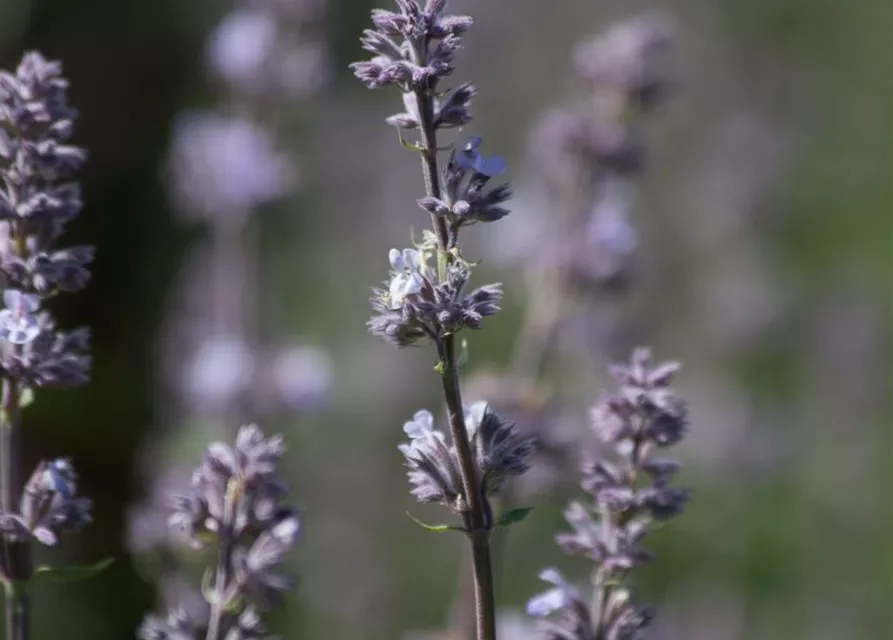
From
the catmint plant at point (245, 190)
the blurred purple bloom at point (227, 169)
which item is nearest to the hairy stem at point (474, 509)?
the catmint plant at point (245, 190)

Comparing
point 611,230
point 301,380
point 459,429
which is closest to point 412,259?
point 459,429

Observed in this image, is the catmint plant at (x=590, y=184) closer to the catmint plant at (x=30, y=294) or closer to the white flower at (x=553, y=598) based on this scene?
the white flower at (x=553, y=598)

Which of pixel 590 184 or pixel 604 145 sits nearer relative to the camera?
pixel 604 145

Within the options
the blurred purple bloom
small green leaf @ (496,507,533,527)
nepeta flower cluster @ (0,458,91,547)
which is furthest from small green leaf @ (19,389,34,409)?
the blurred purple bloom

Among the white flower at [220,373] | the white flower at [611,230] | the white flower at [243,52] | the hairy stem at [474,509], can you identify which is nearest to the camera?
the hairy stem at [474,509]

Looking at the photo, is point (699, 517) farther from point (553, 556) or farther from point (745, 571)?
point (553, 556)

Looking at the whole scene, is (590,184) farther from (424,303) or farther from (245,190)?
(424,303)

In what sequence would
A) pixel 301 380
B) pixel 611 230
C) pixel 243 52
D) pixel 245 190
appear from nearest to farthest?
pixel 611 230 < pixel 301 380 < pixel 243 52 < pixel 245 190
